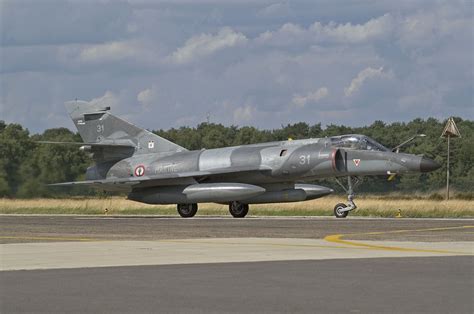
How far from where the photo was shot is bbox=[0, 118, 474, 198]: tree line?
41.4 m

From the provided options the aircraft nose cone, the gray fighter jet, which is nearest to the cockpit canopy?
the gray fighter jet

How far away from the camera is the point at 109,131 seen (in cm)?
3888

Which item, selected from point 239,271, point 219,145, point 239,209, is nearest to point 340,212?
point 239,209

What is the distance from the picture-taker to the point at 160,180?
1393 inches

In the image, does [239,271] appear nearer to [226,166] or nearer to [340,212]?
[340,212]

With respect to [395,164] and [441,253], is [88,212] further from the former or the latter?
[441,253]

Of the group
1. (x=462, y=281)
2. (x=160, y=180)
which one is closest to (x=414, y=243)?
(x=462, y=281)

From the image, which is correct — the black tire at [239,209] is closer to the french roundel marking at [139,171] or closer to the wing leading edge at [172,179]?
the wing leading edge at [172,179]

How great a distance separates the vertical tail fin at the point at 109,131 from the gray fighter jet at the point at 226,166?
4 centimetres

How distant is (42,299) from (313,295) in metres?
2.93

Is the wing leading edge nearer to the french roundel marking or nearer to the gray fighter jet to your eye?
the gray fighter jet

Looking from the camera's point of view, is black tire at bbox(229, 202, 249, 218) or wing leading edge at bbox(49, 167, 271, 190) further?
black tire at bbox(229, 202, 249, 218)

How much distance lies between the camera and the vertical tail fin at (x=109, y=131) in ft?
125

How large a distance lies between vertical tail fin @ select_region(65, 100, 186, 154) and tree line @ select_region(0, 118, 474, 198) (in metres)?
1.65
